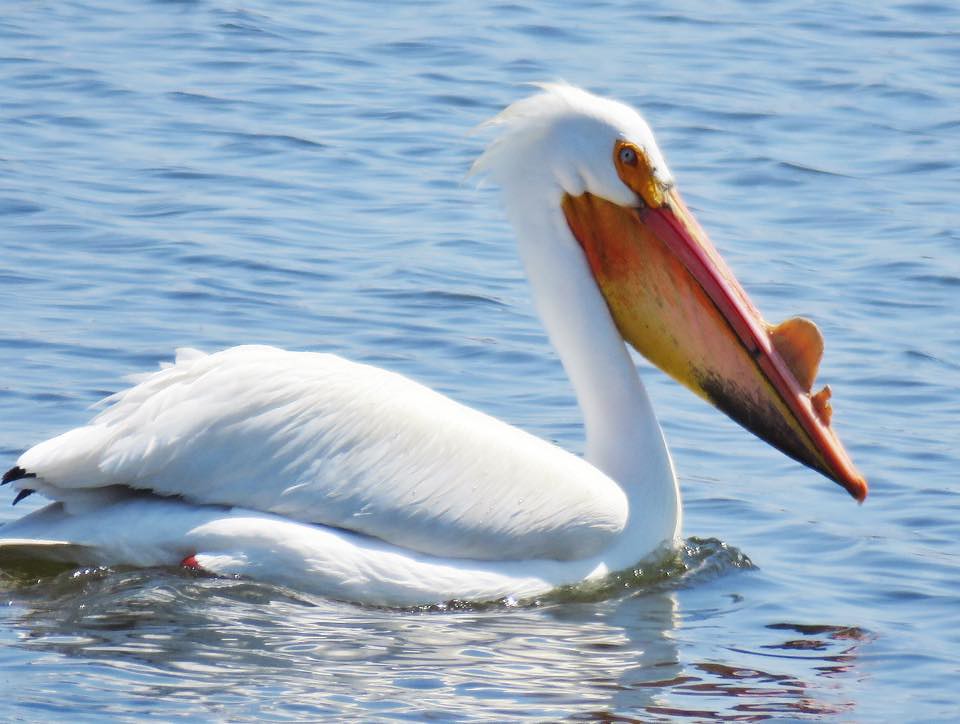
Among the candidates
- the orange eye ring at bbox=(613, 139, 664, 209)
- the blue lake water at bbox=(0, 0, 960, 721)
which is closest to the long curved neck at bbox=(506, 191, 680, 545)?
the orange eye ring at bbox=(613, 139, 664, 209)

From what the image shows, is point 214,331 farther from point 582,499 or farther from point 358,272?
point 582,499

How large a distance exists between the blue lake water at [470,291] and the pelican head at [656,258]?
0.50m

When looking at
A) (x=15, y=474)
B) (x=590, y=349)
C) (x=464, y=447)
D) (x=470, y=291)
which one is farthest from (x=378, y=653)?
(x=470, y=291)

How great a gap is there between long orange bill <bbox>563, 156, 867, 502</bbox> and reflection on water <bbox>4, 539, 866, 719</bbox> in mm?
723

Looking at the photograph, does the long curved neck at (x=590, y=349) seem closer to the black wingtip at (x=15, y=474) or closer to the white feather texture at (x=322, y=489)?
the white feather texture at (x=322, y=489)

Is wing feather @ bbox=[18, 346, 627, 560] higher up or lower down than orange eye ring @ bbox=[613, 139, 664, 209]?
lower down

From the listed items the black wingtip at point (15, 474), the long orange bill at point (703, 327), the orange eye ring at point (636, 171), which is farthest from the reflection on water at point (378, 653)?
the orange eye ring at point (636, 171)

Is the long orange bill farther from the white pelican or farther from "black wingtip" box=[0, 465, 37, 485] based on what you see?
"black wingtip" box=[0, 465, 37, 485]

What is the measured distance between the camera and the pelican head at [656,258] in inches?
252

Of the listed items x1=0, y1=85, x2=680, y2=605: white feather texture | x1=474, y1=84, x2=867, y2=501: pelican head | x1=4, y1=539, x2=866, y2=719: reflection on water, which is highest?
x1=474, y1=84, x2=867, y2=501: pelican head

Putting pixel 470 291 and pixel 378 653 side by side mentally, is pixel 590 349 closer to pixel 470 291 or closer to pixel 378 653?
pixel 378 653

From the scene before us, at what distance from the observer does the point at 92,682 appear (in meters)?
5.09

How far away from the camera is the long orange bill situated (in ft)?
21.0

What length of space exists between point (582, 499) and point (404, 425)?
0.58 m
